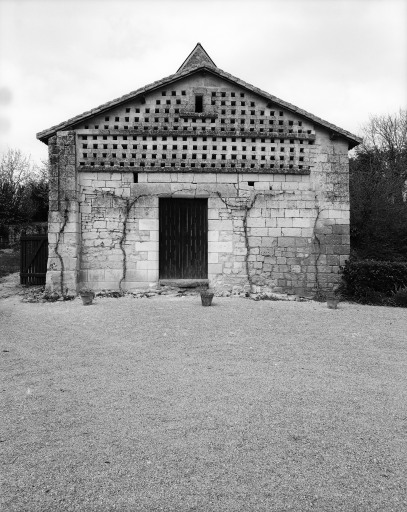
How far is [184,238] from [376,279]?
503cm

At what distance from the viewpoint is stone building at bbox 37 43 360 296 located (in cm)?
1150

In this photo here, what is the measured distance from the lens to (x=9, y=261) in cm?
1986

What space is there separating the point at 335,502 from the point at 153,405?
2087 millimetres

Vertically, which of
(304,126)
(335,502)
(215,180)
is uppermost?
(304,126)

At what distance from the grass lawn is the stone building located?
6864 millimetres

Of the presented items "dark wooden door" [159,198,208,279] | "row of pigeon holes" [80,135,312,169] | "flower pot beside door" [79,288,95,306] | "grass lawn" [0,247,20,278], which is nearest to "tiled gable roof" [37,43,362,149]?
"row of pigeon holes" [80,135,312,169]

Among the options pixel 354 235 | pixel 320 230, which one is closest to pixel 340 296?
pixel 320 230

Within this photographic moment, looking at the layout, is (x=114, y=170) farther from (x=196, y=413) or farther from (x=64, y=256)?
(x=196, y=413)

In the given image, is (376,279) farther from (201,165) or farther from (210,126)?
(210,126)

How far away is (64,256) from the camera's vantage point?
11.2 m

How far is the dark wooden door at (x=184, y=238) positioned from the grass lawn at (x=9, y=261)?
7706mm

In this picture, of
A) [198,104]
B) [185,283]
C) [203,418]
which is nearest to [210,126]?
[198,104]

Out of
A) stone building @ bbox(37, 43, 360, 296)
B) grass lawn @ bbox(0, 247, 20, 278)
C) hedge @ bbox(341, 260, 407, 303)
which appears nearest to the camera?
hedge @ bbox(341, 260, 407, 303)

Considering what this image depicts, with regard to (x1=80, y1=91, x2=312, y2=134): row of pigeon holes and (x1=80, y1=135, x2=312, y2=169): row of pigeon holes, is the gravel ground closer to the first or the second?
(x1=80, y1=135, x2=312, y2=169): row of pigeon holes
